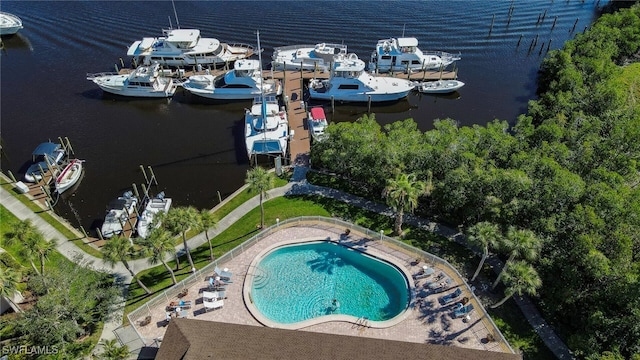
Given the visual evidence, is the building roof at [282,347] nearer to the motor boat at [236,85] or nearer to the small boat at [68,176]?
the small boat at [68,176]

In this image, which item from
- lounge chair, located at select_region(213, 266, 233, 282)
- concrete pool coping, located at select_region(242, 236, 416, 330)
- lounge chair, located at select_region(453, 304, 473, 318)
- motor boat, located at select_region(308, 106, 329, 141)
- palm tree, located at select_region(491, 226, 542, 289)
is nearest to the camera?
palm tree, located at select_region(491, 226, 542, 289)

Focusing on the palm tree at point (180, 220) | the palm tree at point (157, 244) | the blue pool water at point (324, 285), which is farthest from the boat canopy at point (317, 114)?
the palm tree at point (157, 244)

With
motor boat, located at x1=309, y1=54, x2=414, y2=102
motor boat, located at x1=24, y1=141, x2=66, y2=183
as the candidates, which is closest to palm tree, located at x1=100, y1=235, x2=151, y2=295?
motor boat, located at x1=24, y1=141, x2=66, y2=183

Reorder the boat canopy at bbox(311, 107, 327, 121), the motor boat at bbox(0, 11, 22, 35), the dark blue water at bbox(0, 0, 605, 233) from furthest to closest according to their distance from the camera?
the motor boat at bbox(0, 11, 22, 35) → the boat canopy at bbox(311, 107, 327, 121) → the dark blue water at bbox(0, 0, 605, 233)

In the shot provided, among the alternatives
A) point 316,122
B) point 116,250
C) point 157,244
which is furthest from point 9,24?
point 157,244

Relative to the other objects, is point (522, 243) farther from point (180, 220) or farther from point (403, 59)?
point (403, 59)

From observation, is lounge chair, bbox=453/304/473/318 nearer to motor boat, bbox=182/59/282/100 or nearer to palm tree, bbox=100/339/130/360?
palm tree, bbox=100/339/130/360

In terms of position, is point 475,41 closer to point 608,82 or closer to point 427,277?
point 608,82
